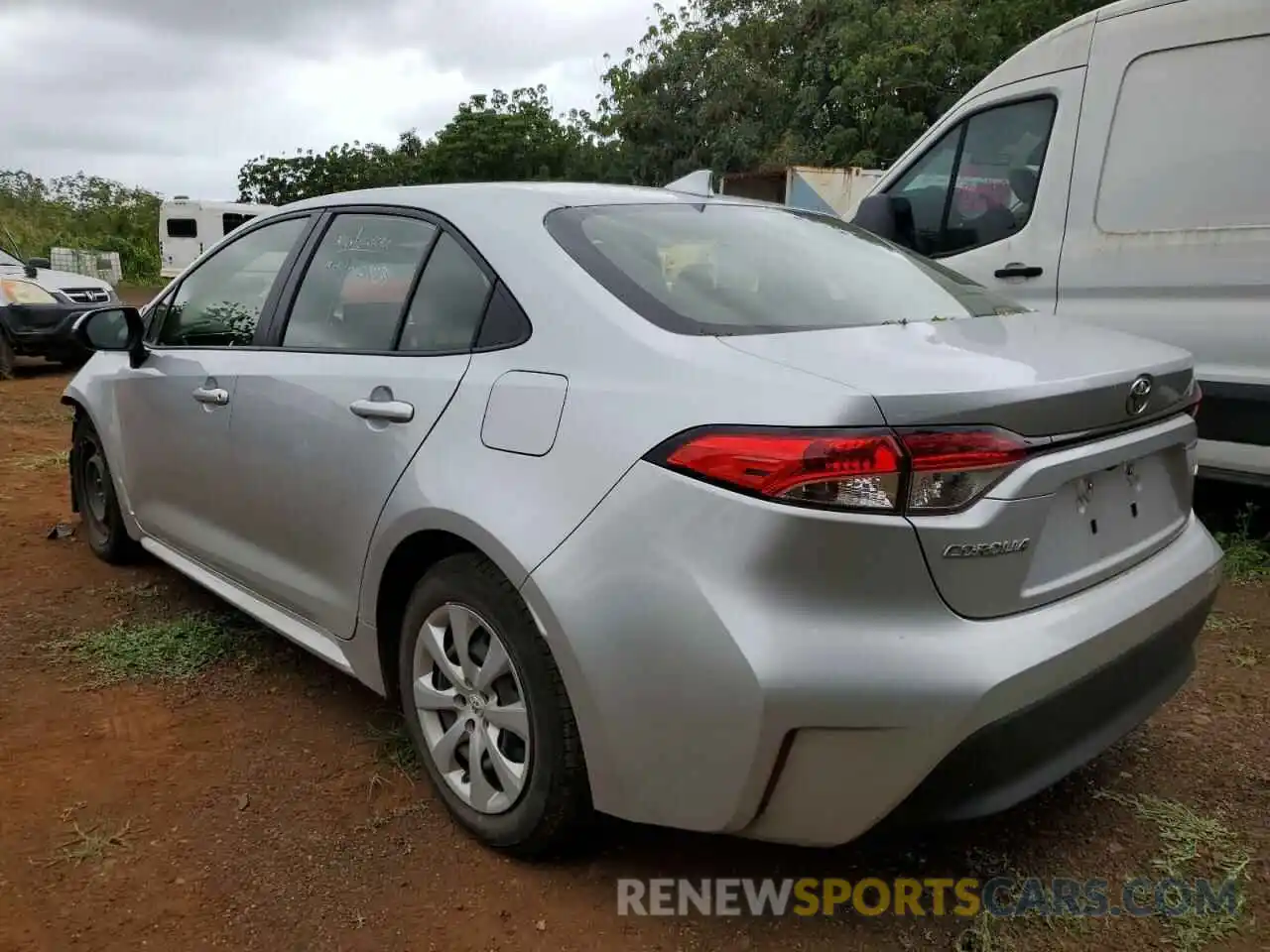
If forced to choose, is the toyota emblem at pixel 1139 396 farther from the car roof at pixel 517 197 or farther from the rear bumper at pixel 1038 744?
the car roof at pixel 517 197

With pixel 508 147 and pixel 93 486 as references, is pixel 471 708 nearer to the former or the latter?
pixel 93 486

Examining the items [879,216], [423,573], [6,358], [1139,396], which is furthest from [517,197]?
[6,358]

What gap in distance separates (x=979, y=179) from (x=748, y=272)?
2.85 meters

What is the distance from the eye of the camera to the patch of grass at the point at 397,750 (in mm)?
2662

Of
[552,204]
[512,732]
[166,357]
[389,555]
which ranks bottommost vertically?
[512,732]

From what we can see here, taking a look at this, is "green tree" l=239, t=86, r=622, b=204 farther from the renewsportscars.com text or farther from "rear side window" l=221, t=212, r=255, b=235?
the renewsportscars.com text

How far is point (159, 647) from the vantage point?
3422 millimetres

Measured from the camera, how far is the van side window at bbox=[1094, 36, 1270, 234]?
3672mm

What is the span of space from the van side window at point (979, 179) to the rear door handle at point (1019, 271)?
164 mm

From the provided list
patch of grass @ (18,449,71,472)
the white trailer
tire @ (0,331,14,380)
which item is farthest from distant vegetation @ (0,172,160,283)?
patch of grass @ (18,449,71,472)

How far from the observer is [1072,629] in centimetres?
183

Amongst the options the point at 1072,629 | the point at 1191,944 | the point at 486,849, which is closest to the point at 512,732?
the point at 486,849

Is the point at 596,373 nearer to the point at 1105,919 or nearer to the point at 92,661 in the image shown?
the point at 1105,919

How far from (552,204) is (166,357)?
177 cm
